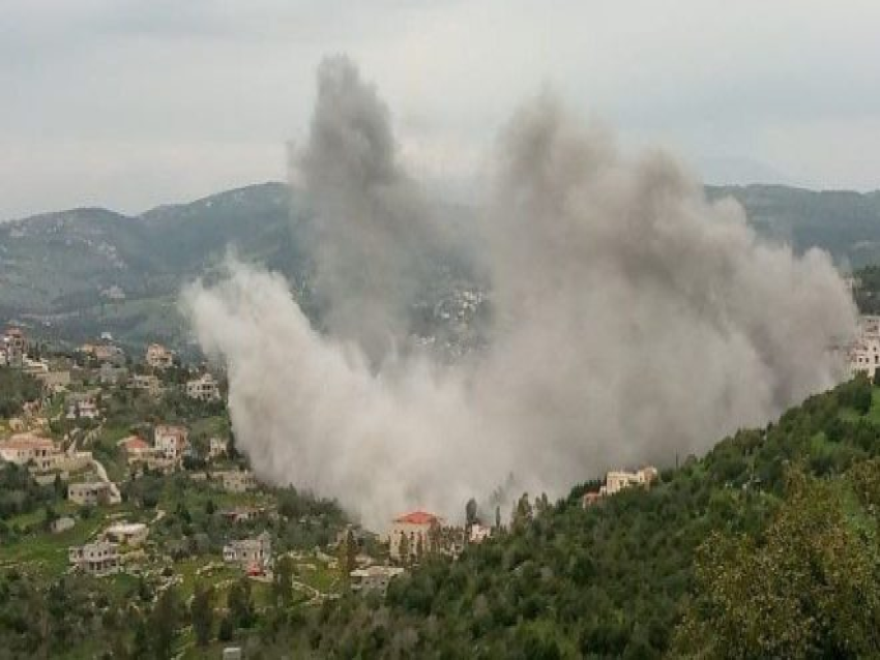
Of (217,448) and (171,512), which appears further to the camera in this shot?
(217,448)

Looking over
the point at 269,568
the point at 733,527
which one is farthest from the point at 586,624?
the point at 269,568

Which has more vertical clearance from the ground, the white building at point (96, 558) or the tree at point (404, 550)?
the white building at point (96, 558)

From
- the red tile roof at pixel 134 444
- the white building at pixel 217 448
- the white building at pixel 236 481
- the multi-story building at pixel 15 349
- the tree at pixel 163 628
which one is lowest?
the tree at pixel 163 628

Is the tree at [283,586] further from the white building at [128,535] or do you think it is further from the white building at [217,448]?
the white building at [217,448]

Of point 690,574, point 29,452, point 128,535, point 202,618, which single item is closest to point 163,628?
point 202,618

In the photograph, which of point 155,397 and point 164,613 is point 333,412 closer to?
point 155,397

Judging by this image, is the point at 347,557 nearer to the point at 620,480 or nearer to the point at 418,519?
the point at 418,519

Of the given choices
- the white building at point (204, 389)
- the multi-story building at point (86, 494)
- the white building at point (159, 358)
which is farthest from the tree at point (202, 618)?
the white building at point (159, 358)

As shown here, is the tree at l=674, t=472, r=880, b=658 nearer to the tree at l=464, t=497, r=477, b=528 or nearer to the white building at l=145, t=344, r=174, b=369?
the tree at l=464, t=497, r=477, b=528
